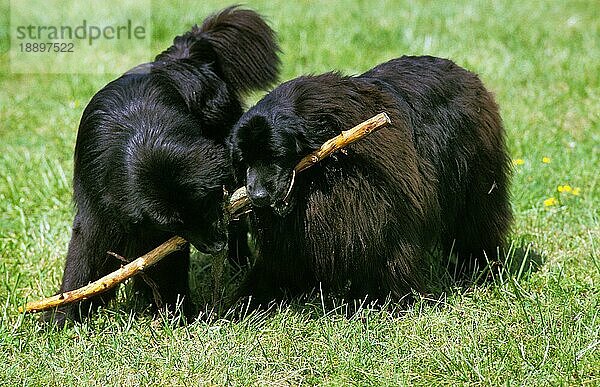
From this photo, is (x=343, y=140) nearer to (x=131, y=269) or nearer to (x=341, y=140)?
(x=341, y=140)

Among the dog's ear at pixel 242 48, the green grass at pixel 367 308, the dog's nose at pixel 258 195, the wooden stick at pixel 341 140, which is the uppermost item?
the dog's ear at pixel 242 48

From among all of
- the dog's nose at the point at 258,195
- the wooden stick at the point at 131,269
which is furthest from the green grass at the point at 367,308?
the dog's nose at the point at 258,195

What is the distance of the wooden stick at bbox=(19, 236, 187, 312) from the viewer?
4.57m

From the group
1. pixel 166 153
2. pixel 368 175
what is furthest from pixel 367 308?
pixel 166 153

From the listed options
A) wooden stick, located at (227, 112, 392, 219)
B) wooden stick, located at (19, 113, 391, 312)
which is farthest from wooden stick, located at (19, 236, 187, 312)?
wooden stick, located at (227, 112, 392, 219)

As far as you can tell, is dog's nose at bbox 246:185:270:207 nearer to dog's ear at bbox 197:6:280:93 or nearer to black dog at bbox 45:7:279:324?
black dog at bbox 45:7:279:324

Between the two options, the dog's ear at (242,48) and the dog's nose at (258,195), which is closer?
the dog's nose at (258,195)

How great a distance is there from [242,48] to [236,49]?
2.0 inches

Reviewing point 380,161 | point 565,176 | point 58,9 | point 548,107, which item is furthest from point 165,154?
point 58,9

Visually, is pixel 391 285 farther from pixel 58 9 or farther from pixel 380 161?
pixel 58 9

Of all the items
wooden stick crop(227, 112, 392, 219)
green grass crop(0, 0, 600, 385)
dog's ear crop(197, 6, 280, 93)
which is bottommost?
green grass crop(0, 0, 600, 385)

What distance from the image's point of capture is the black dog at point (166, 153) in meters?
4.21

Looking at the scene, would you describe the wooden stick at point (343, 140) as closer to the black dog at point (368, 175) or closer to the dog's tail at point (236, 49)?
the black dog at point (368, 175)

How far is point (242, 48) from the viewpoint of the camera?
5.42 m
